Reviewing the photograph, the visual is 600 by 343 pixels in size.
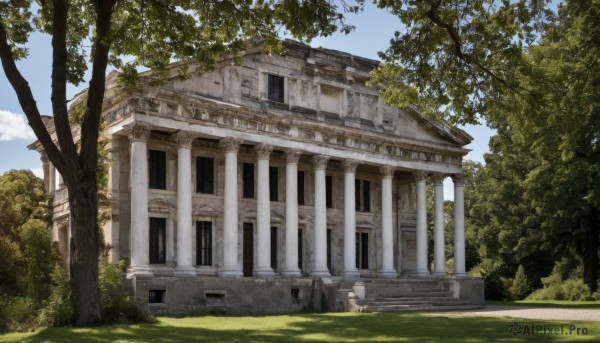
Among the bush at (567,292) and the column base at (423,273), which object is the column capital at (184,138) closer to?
the column base at (423,273)

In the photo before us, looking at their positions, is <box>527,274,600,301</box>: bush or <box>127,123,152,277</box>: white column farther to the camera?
<box>527,274,600,301</box>: bush

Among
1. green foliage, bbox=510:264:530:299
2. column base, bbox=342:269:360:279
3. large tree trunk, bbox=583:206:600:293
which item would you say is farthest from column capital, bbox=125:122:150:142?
green foliage, bbox=510:264:530:299

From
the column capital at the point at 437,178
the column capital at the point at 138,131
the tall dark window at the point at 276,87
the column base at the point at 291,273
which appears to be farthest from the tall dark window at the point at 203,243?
the column capital at the point at 437,178

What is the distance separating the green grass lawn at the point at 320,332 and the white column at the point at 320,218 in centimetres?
1118

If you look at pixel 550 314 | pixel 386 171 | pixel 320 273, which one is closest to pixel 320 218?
pixel 320 273

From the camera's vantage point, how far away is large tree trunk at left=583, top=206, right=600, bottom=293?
41.4 m

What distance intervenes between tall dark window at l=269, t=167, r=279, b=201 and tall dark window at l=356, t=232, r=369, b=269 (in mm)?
6257

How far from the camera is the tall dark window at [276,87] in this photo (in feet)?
109

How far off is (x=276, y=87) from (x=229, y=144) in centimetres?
474

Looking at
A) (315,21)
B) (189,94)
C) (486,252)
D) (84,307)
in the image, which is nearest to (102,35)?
(315,21)

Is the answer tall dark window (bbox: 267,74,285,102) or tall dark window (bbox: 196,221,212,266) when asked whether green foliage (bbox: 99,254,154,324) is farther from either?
tall dark window (bbox: 267,74,285,102)

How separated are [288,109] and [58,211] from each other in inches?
512

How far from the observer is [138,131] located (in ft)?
90.8

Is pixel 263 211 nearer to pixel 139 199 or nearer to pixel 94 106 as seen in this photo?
pixel 139 199
